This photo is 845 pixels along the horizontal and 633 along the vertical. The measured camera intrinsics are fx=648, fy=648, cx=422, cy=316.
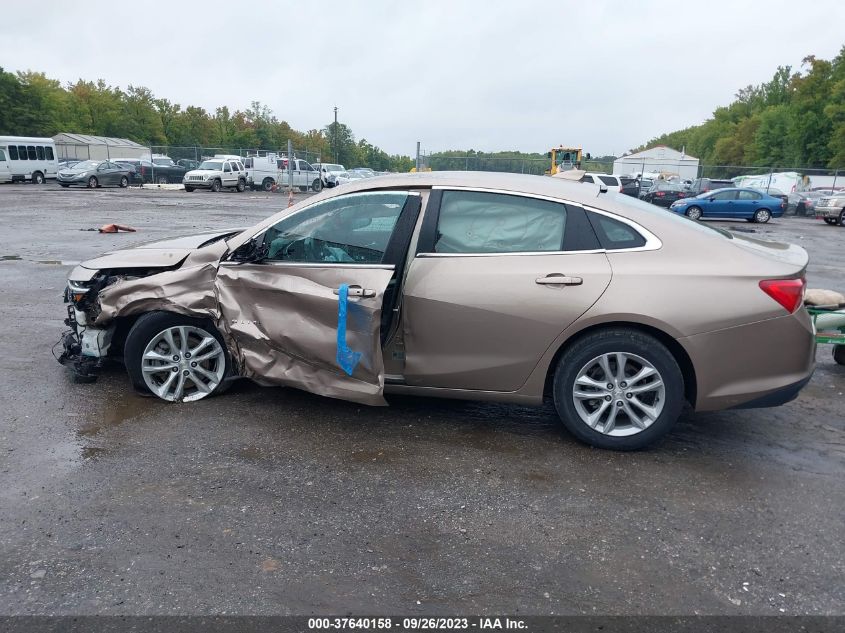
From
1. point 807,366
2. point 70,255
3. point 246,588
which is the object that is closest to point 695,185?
point 70,255

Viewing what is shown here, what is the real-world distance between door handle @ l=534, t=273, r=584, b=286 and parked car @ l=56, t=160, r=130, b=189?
36702 mm

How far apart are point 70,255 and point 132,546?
9778 millimetres

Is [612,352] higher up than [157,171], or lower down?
lower down

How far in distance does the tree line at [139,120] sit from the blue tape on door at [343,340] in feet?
210

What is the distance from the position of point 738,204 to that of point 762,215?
116 cm

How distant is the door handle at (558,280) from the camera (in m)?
3.88

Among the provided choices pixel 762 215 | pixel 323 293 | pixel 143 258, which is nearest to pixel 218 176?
pixel 762 215

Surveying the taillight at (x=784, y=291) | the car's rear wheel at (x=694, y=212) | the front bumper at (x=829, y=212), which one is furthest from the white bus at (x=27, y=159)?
the taillight at (x=784, y=291)

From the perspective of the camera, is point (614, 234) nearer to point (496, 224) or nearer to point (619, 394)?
point (496, 224)

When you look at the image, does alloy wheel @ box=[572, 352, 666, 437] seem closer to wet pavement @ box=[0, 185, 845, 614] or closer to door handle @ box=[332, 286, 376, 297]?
wet pavement @ box=[0, 185, 845, 614]

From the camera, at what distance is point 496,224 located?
417 cm

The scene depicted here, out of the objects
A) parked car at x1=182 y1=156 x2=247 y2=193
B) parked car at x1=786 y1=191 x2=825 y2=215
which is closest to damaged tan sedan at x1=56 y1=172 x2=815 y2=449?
parked car at x1=786 y1=191 x2=825 y2=215

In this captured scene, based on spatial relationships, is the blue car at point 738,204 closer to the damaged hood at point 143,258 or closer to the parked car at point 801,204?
the parked car at point 801,204

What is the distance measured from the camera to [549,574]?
286 cm
